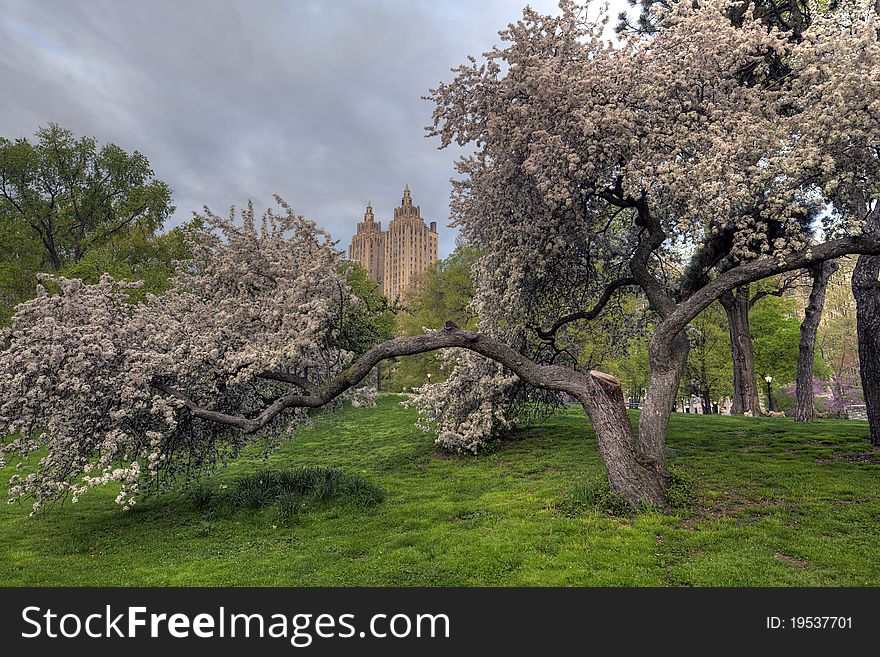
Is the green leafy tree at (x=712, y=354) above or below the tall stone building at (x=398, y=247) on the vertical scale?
below

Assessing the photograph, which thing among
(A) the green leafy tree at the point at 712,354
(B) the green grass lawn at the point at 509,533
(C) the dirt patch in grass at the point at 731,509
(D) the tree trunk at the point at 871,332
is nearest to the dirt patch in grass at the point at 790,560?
(B) the green grass lawn at the point at 509,533

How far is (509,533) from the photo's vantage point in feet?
30.8

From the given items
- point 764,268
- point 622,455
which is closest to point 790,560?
point 622,455

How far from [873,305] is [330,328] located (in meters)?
14.9

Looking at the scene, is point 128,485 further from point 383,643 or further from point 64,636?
point 383,643

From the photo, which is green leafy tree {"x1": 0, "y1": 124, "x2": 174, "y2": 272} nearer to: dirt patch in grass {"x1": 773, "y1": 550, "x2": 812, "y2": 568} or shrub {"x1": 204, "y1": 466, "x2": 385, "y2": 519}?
shrub {"x1": 204, "y1": 466, "x2": 385, "y2": 519}

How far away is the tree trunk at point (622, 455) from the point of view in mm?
10102

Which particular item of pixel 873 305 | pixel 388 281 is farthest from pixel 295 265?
pixel 388 281

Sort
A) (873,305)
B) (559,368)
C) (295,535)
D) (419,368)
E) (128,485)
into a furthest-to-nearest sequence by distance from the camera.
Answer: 1. (419,368)
2. (873,305)
3. (559,368)
4. (295,535)
5. (128,485)

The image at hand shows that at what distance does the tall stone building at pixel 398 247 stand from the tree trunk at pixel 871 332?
13676 cm

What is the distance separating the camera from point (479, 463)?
52.5 ft

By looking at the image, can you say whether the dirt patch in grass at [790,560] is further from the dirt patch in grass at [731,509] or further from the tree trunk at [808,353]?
the tree trunk at [808,353]

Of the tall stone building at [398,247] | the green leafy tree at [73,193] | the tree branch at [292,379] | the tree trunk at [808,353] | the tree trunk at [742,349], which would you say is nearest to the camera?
the tree branch at [292,379]

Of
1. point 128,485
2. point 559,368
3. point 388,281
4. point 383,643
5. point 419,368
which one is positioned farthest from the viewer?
point 388,281
